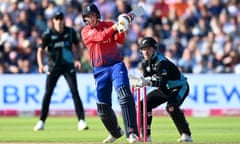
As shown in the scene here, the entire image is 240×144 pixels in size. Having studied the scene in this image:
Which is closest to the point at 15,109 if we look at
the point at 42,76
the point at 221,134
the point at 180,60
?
the point at 42,76

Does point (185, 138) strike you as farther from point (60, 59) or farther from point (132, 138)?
point (60, 59)

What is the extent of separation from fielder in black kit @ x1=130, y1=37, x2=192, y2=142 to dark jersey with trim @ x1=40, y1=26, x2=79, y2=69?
3.74 meters

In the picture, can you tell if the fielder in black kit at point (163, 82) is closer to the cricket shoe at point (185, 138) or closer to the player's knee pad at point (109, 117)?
the cricket shoe at point (185, 138)

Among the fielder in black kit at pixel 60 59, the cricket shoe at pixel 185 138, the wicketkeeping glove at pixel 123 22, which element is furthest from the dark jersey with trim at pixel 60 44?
the wicketkeeping glove at pixel 123 22

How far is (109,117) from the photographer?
13750 millimetres

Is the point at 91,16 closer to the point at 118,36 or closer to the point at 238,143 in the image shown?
the point at 118,36

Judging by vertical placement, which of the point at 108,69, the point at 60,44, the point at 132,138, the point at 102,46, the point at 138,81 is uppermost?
the point at 102,46

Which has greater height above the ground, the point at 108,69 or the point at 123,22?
the point at 123,22

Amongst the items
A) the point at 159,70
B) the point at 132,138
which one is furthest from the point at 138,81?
the point at 132,138

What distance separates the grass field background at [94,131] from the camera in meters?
15.0

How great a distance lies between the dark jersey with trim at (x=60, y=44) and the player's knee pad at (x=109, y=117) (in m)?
4.21

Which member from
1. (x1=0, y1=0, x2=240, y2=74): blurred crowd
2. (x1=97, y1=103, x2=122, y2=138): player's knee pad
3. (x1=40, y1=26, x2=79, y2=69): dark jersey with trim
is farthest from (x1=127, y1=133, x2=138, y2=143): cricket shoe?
(x1=0, y1=0, x2=240, y2=74): blurred crowd

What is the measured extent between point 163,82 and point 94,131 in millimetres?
3626

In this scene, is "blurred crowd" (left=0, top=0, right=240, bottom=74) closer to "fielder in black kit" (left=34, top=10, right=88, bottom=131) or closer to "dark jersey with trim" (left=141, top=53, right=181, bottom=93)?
"fielder in black kit" (left=34, top=10, right=88, bottom=131)
